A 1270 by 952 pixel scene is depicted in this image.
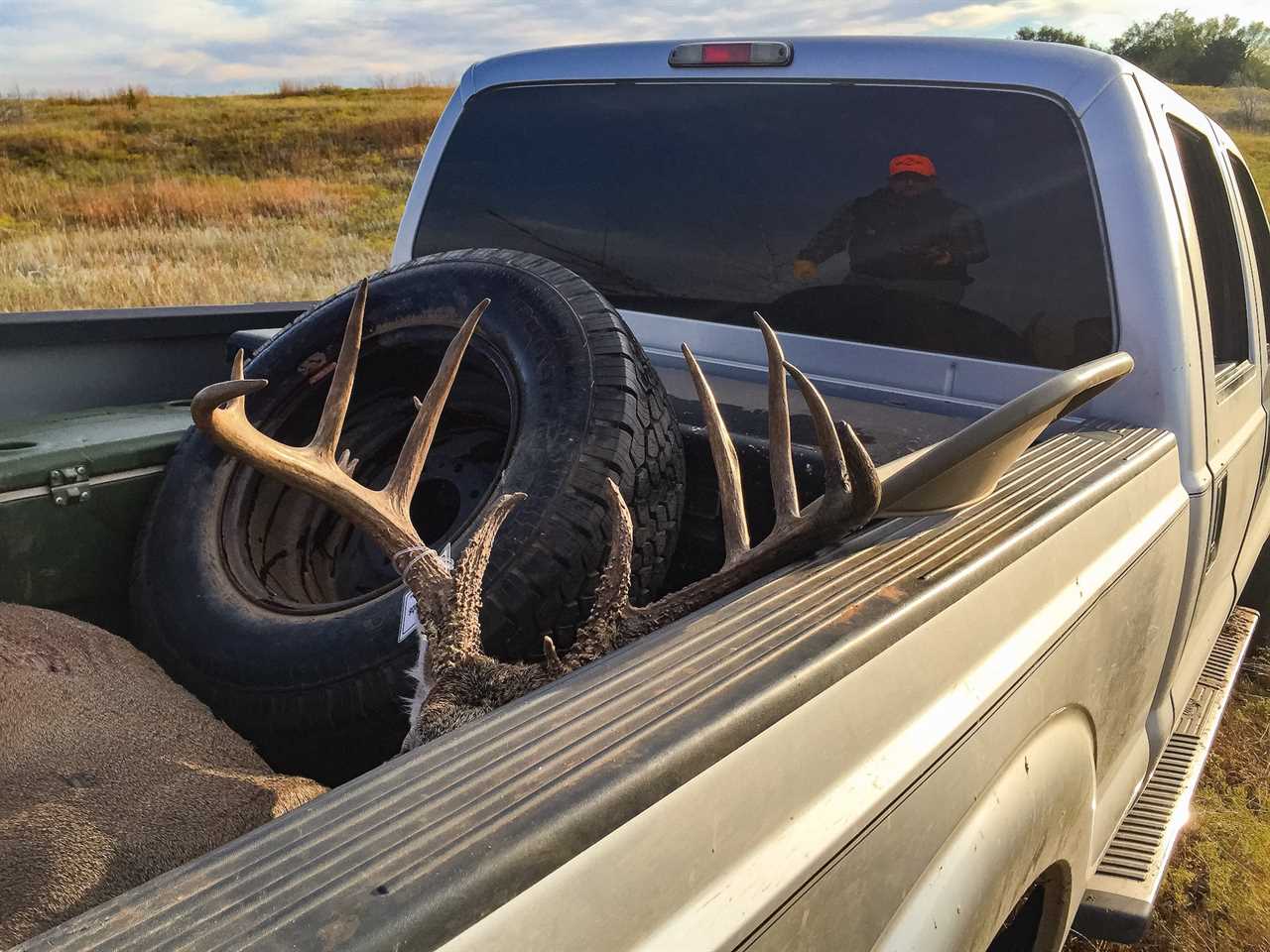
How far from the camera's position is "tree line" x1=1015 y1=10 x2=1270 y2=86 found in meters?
60.8

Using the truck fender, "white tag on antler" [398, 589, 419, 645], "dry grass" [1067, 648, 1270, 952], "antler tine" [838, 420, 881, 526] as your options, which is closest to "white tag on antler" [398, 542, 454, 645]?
"white tag on antler" [398, 589, 419, 645]

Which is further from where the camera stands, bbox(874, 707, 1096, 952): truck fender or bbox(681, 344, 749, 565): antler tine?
bbox(681, 344, 749, 565): antler tine

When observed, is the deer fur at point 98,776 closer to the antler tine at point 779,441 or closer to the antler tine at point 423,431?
the antler tine at point 423,431

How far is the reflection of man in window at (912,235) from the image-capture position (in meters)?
2.84

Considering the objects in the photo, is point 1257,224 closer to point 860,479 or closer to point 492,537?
point 860,479

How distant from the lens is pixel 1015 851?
1.62 m

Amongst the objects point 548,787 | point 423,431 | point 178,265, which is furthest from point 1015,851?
point 178,265

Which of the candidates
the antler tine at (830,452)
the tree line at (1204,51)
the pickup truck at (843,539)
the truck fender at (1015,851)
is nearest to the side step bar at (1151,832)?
the pickup truck at (843,539)

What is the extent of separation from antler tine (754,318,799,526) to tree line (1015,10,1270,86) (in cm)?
6595

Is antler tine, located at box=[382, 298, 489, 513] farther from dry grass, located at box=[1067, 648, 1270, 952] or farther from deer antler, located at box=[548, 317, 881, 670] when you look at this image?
dry grass, located at box=[1067, 648, 1270, 952]

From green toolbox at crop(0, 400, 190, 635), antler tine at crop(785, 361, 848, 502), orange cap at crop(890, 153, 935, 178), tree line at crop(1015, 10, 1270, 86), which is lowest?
green toolbox at crop(0, 400, 190, 635)

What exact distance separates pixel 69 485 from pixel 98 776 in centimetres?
92

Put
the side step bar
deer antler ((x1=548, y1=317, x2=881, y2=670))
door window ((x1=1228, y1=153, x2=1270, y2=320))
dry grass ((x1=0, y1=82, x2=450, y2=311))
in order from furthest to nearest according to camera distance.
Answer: dry grass ((x1=0, y1=82, x2=450, y2=311))
door window ((x1=1228, y1=153, x2=1270, y2=320))
the side step bar
deer antler ((x1=548, y1=317, x2=881, y2=670))

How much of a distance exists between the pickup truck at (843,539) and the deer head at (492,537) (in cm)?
11
